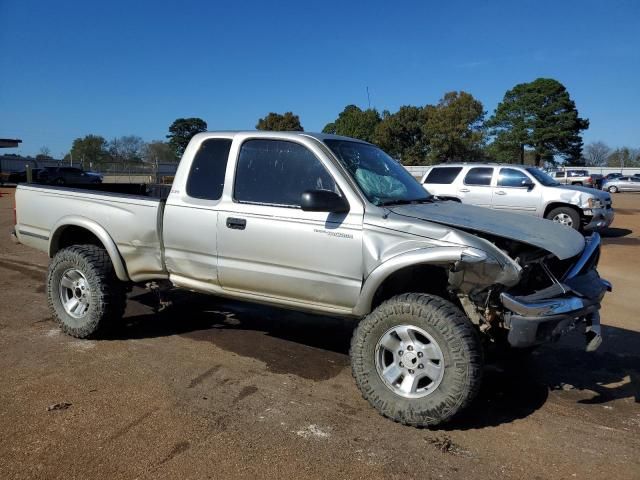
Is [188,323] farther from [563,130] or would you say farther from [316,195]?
[563,130]

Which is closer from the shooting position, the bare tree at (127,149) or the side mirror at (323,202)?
the side mirror at (323,202)

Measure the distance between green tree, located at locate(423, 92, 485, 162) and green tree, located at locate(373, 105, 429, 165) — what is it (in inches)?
96.7

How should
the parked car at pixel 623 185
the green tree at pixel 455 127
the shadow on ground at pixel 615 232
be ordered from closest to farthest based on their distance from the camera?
the shadow on ground at pixel 615 232, the parked car at pixel 623 185, the green tree at pixel 455 127

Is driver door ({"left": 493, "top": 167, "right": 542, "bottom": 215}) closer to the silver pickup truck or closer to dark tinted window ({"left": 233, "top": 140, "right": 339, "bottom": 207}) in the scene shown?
the silver pickup truck

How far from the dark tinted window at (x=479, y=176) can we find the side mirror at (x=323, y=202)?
1092cm

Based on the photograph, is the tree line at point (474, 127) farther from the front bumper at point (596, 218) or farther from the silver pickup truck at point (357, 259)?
the silver pickup truck at point (357, 259)

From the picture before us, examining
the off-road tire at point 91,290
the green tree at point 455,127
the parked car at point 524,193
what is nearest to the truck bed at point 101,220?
the off-road tire at point 91,290

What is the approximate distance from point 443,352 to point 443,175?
38.2 feet

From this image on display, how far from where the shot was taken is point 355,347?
12.3 ft

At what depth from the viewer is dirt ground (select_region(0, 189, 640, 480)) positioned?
9.96 feet

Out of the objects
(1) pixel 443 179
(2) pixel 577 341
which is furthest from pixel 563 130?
(2) pixel 577 341

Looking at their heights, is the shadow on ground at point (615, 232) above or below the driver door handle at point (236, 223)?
below

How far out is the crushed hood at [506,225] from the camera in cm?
358

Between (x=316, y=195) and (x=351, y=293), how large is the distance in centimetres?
75
